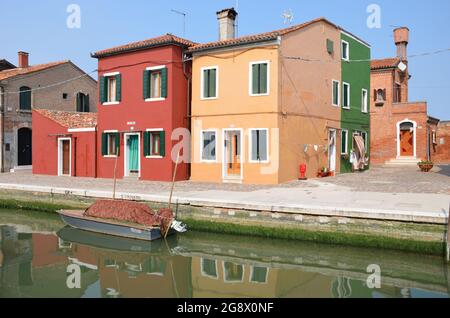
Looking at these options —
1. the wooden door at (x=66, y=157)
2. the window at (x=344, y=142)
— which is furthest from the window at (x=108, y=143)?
the window at (x=344, y=142)

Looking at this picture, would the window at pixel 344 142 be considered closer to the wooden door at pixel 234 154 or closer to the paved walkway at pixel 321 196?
the paved walkway at pixel 321 196

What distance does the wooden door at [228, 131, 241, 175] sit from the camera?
17.5 metres

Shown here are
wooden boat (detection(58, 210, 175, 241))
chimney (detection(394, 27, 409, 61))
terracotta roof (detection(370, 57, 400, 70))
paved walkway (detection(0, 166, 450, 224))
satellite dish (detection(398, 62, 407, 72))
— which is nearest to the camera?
paved walkway (detection(0, 166, 450, 224))

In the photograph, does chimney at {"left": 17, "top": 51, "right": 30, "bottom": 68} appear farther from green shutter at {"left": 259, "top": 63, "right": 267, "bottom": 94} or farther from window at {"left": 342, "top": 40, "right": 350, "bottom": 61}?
window at {"left": 342, "top": 40, "right": 350, "bottom": 61}

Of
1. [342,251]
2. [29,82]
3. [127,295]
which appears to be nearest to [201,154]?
A: [342,251]

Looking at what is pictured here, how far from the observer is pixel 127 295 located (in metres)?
7.35

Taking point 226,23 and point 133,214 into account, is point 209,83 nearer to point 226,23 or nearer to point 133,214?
point 226,23

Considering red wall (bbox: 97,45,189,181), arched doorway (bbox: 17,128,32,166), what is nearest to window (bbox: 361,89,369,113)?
red wall (bbox: 97,45,189,181)

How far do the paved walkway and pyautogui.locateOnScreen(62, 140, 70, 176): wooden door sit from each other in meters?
5.35

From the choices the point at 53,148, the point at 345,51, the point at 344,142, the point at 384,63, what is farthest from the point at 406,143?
the point at 53,148

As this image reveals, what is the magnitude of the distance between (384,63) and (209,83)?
1474cm
